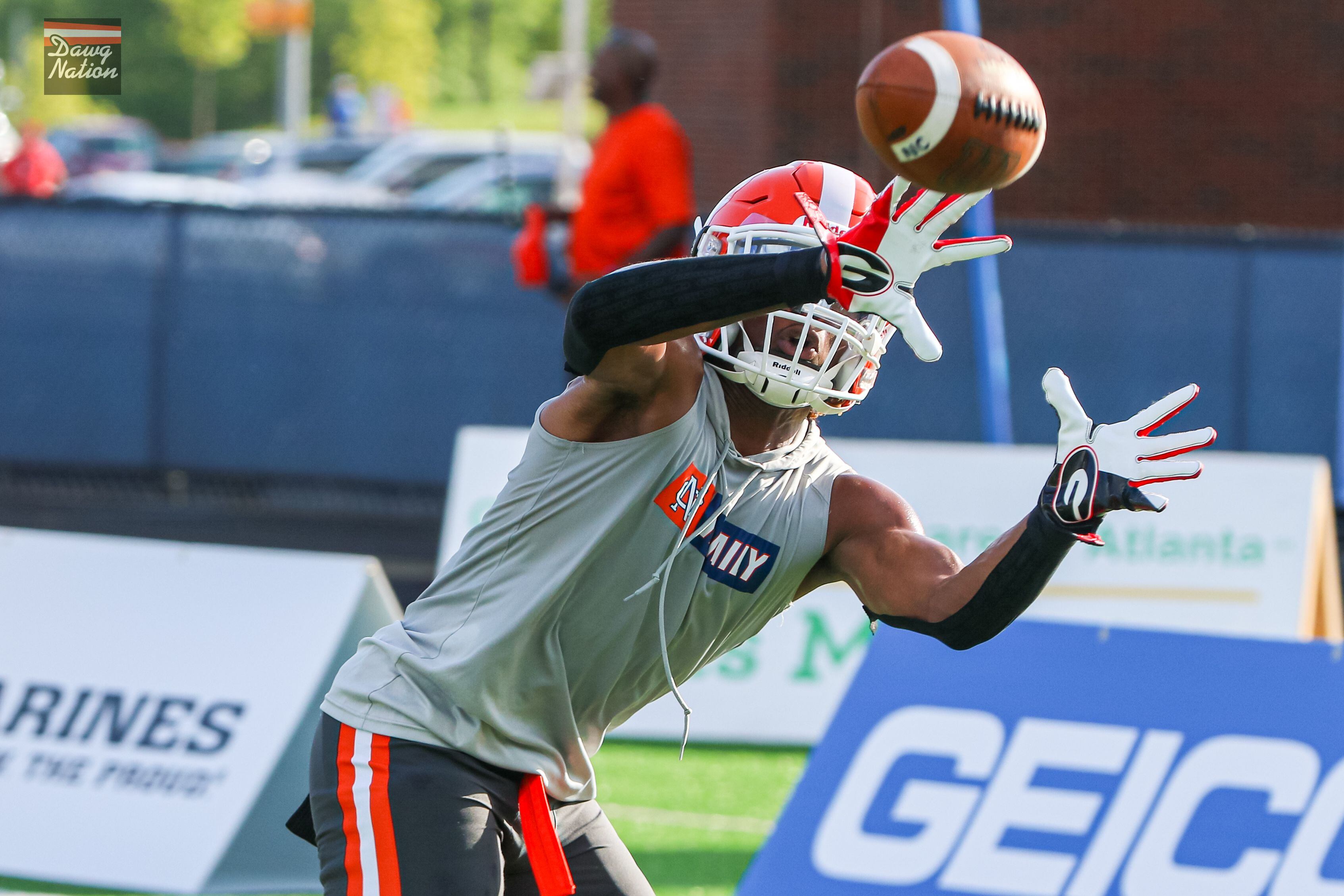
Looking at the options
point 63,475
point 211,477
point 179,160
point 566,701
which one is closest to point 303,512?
point 211,477

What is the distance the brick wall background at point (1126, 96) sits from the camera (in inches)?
530

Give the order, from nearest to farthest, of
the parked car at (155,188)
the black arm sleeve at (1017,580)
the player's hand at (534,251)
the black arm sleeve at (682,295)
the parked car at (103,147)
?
the black arm sleeve at (682,295)
the black arm sleeve at (1017,580)
the player's hand at (534,251)
the parked car at (155,188)
the parked car at (103,147)

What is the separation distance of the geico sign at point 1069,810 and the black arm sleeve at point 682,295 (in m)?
2.04

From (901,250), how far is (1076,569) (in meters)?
4.13

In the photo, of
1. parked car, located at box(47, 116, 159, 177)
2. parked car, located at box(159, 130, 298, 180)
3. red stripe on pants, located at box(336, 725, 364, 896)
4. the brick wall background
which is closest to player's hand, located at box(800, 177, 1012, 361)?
red stripe on pants, located at box(336, 725, 364, 896)

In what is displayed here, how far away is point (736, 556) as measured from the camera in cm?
290

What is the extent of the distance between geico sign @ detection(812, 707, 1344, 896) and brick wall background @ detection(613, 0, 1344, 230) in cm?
945

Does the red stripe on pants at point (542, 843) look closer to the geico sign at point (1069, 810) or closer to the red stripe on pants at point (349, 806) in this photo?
the red stripe on pants at point (349, 806)

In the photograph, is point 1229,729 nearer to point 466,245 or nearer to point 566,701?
point 566,701

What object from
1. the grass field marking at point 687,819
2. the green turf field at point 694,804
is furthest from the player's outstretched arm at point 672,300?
the grass field marking at point 687,819

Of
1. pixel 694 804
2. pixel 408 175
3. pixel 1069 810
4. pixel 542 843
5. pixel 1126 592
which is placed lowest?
pixel 408 175

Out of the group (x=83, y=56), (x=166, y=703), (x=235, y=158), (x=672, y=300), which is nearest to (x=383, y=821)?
(x=672, y=300)

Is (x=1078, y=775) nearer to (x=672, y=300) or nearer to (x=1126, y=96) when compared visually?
(x=672, y=300)

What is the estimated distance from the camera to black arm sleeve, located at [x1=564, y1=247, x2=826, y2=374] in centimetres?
251
